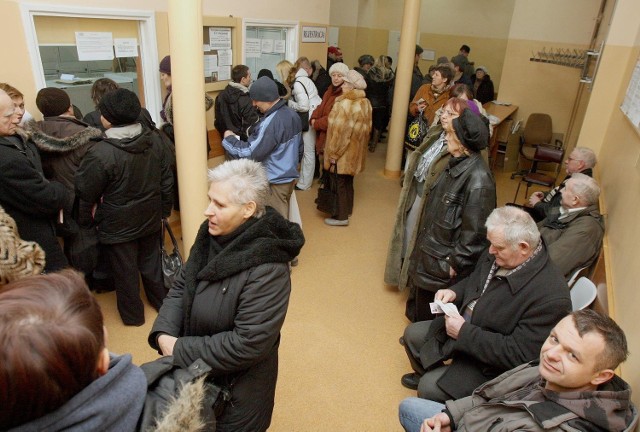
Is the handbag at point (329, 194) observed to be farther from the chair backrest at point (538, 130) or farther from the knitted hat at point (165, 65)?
the chair backrest at point (538, 130)

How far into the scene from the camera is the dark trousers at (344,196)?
471 centimetres

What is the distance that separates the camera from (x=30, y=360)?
77 centimetres

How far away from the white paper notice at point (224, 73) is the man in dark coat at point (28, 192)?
2.46m

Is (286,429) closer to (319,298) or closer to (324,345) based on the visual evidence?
(324,345)

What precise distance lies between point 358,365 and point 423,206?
3.89 ft

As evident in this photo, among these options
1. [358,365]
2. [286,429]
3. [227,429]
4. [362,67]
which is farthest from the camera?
[362,67]

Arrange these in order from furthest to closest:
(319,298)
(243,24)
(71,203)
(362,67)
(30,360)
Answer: (362,67) → (243,24) → (319,298) → (71,203) → (30,360)

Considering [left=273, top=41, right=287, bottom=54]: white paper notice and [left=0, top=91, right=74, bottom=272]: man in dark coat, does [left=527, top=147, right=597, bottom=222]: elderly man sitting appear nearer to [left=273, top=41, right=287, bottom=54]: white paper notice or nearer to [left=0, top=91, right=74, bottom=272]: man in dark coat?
[left=0, top=91, right=74, bottom=272]: man in dark coat

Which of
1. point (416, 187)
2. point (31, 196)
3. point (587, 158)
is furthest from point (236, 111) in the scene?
point (587, 158)

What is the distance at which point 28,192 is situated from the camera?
2.33 m

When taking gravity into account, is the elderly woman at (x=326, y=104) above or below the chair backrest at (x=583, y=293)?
above

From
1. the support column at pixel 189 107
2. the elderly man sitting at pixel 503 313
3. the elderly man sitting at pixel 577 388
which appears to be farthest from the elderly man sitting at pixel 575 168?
the support column at pixel 189 107

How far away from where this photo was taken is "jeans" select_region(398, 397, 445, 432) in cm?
199

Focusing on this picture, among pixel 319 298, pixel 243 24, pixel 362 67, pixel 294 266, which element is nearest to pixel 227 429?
pixel 319 298
